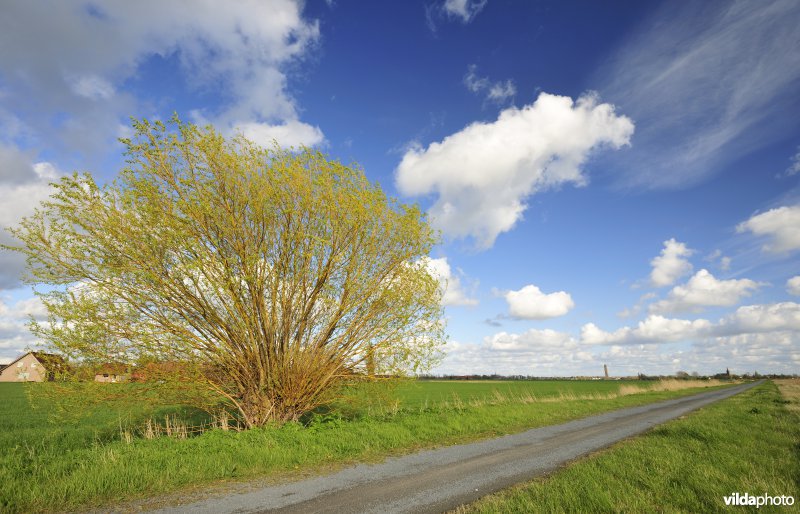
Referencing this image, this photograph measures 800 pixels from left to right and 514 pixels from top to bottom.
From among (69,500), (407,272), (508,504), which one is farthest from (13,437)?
(508,504)

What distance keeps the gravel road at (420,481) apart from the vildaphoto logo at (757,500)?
3.50 meters

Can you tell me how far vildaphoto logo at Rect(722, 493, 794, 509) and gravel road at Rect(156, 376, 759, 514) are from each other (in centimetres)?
350

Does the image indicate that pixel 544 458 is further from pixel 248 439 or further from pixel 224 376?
pixel 224 376

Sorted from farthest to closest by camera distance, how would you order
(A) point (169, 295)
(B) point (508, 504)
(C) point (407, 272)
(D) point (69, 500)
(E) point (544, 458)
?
(C) point (407, 272) → (A) point (169, 295) → (E) point (544, 458) → (D) point (69, 500) → (B) point (508, 504)

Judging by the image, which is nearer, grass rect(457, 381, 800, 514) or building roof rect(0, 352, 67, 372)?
grass rect(457, 381, 800, 514)

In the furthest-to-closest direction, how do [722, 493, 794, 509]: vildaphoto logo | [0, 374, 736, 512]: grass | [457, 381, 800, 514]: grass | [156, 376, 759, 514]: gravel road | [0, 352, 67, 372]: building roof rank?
[0, 352, 67, 372]: building roof
[0, 374, 736, 512]: grass
[156, 376, 759, 514]: gravel road
[457, 381, 800, 514]: grass
[722, 493, 794, 509]: vildaphoto logo

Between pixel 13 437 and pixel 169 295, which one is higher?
pixel 169 295

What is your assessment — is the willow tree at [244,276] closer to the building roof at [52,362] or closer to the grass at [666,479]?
the building roof at [52,362]

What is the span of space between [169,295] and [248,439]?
5.11m

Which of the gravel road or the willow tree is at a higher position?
the willow tree

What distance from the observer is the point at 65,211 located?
37.5 feet

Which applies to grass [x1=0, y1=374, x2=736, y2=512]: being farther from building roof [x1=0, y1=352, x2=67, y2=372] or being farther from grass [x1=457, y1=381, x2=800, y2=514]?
grass [x1=457, y1=381, x2=800, y2=514]

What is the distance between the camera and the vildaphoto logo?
243 inches

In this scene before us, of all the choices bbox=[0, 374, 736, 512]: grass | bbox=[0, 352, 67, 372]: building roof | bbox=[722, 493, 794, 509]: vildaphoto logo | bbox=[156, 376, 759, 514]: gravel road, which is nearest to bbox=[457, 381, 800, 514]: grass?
bbox=[722, 493, 794, 509]: vildaphoto logo
